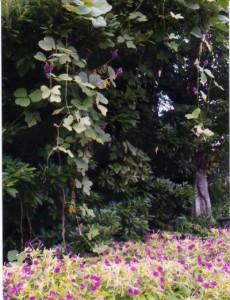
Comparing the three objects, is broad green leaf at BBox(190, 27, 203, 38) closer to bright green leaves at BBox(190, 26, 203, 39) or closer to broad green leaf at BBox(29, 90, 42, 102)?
bright green leaves at BBox(190, 26, 203, 39)

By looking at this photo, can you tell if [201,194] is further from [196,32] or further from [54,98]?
[54,98]

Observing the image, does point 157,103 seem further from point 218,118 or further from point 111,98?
point 111,98

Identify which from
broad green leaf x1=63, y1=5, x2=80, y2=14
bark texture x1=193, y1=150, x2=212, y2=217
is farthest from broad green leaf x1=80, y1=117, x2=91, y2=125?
bark texture x1=193, y1=150, x2=212, y2=217

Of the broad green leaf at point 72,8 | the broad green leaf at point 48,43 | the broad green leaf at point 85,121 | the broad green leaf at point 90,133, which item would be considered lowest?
the broad green leaf at point 90,133

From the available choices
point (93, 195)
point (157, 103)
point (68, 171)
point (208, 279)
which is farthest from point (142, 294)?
point (157, 103)

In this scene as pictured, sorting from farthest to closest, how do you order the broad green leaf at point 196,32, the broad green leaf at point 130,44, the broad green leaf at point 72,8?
the broad green leaf at point 196,32
the broad green leaf at point 130,44
the broad green leaf at point 72,8

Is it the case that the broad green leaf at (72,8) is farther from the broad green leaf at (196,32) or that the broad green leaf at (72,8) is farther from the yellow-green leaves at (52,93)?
the broad green leaf at (196,32)

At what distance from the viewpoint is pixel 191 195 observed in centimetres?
243

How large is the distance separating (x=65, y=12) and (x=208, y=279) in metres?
1.14

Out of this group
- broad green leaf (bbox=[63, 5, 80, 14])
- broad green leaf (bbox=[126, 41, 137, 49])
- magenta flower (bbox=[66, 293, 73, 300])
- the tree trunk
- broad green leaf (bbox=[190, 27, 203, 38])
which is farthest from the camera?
the tree trunk

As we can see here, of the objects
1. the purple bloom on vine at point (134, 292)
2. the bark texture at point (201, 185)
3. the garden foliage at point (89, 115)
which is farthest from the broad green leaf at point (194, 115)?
the purple bloom on vine at point (134, 292)

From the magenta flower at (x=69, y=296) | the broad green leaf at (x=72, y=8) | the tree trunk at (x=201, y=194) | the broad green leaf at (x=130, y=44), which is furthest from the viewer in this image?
the tree trunk at (x=201, y=194)

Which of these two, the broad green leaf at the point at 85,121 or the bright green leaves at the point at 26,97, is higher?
the bright green leaves at the point at 26,97

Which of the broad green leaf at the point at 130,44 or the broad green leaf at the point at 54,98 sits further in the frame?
the broad green leaf at the point at 130,44
